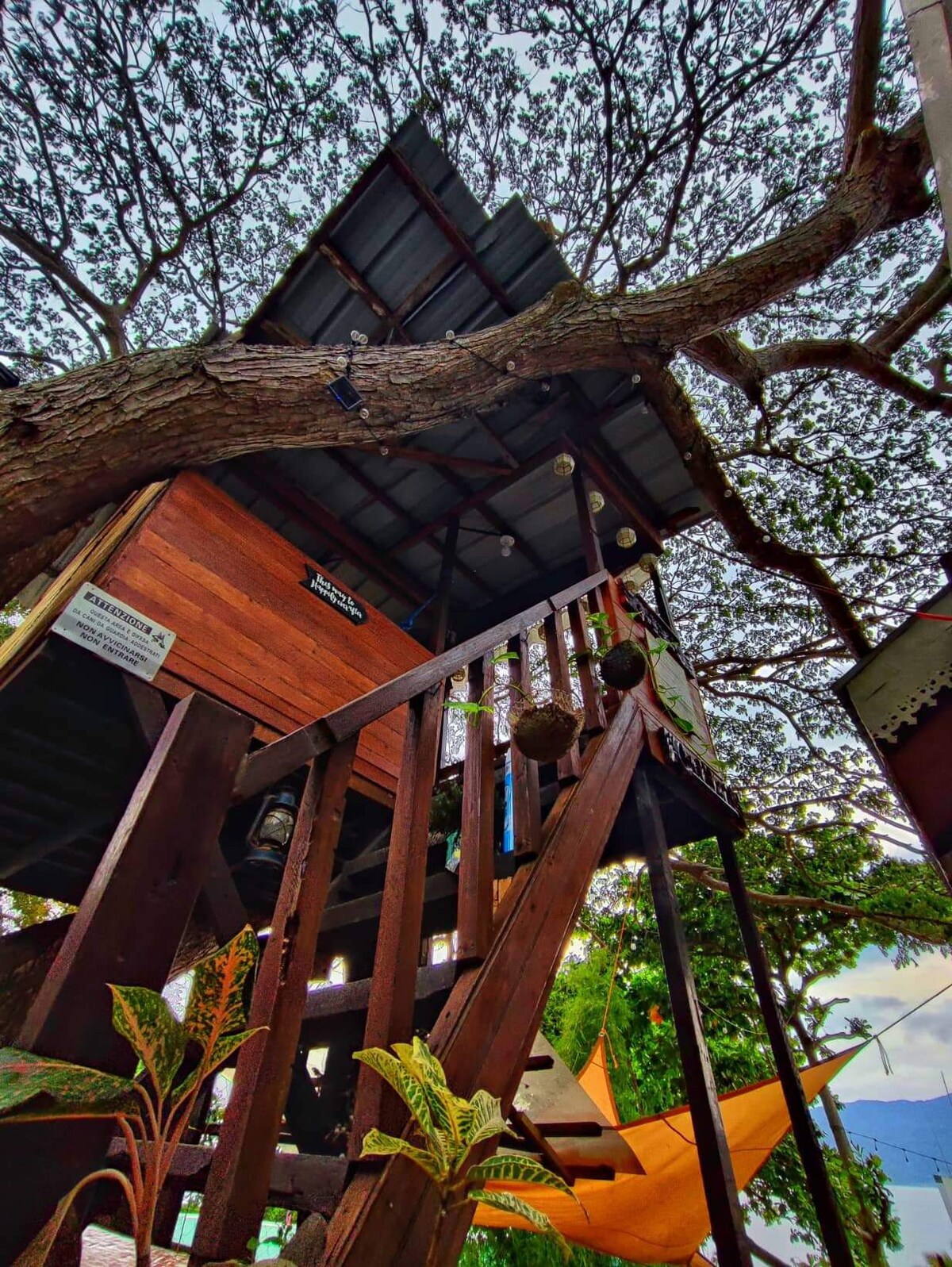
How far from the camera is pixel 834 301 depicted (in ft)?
21.5

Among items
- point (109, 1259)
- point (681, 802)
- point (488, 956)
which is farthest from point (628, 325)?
point (109, 1259)

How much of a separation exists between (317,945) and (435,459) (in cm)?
343

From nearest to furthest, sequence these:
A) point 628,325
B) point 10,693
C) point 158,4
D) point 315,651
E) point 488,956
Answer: point 488,956
point 10,693
point 628,325
point 315,651
point 158,4

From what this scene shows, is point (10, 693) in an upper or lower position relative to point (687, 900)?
lower

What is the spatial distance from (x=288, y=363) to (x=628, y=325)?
2.04 metres

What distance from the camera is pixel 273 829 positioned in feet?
9.92

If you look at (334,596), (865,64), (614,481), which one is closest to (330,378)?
(334,596)

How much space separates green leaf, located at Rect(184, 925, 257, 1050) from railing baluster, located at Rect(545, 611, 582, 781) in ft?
4.51

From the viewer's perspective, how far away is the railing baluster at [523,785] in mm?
1772

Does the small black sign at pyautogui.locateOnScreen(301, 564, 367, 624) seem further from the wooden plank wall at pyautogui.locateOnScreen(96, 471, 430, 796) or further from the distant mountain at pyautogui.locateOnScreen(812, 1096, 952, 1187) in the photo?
the distant mountain at pyautogui.locateOnScreen(812, 1096, 952, 1187)

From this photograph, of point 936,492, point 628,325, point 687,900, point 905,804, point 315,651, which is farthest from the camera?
point 687,900

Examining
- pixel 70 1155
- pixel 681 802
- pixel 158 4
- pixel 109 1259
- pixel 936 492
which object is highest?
pixel 158 4

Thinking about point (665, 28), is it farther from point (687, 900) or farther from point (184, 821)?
point (687, 900)

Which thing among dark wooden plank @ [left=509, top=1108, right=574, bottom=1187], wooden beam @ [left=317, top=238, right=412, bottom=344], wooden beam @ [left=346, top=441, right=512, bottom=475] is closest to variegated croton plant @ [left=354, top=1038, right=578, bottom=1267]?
dark wooden plank @ [left=509, top=1108, right=574, bottom=1187]
